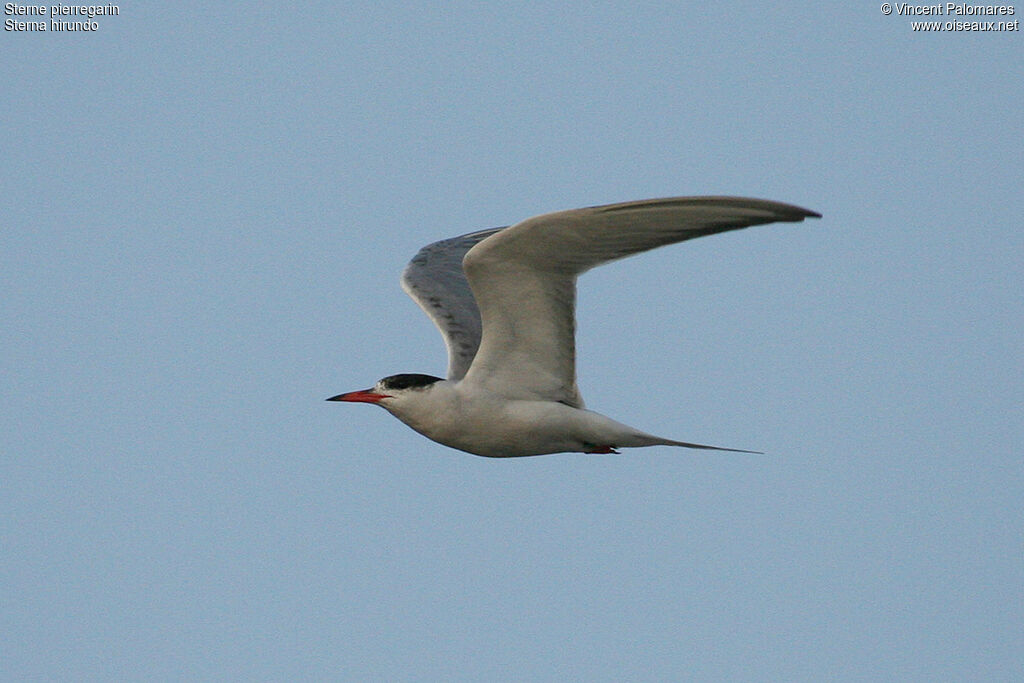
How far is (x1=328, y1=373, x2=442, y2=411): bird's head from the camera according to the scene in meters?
9.08

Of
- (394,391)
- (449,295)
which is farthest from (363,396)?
(449,295)

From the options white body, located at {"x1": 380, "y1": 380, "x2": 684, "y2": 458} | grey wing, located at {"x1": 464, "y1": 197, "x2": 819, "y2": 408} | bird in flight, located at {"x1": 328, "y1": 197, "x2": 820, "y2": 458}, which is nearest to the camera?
grey wing, located at {"x1": 464, "y1": 197, "x2": 819, "y2": 408}

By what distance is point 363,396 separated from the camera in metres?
9.27

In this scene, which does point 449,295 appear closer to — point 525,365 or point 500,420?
point 525,365

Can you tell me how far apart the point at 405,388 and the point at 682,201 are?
9.92ft

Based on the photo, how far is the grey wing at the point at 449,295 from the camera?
10352mm

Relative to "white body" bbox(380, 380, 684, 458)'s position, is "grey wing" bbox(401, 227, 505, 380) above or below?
above

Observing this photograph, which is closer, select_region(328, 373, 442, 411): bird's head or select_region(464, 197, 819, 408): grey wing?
select_region(464, 197, 819, 408): grey wing

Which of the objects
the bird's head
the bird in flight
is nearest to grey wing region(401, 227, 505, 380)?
the bird in flight

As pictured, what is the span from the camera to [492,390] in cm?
909

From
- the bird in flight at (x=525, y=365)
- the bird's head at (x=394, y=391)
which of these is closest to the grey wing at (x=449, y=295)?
the bird in flight at (x=525, y=365)

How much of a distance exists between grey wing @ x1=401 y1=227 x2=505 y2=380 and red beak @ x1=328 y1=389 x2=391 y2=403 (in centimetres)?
104

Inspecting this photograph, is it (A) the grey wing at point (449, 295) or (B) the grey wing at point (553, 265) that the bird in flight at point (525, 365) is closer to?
(B) the grey wing at point (553, 265)

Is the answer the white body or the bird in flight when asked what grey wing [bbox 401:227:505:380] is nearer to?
the bird in flight
